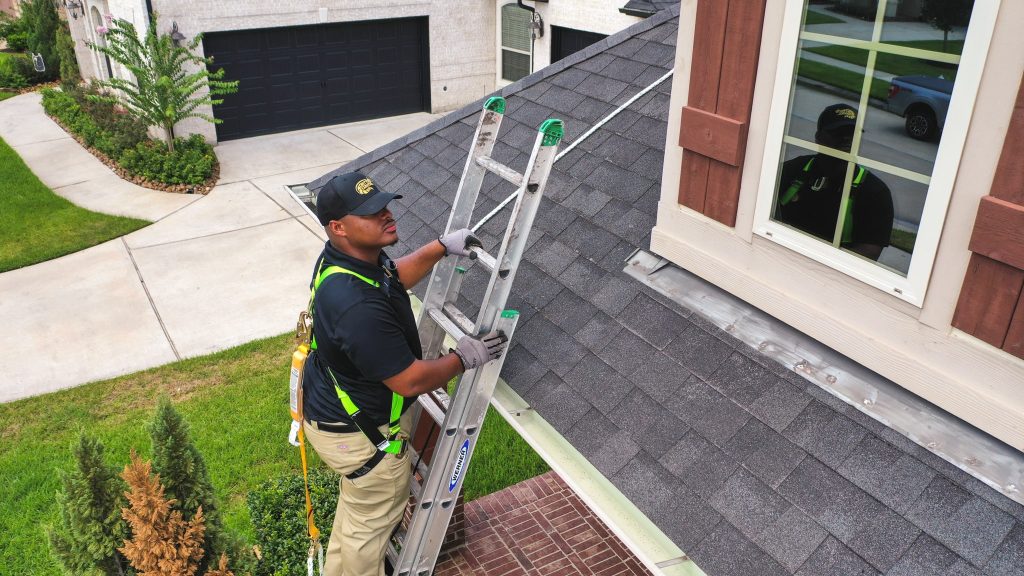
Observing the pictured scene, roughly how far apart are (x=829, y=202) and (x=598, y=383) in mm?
1366

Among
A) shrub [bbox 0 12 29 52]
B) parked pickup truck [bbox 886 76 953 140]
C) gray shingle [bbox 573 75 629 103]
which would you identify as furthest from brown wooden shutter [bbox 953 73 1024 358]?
shrub [bbox 0 12 29 52]

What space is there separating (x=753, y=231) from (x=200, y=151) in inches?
594

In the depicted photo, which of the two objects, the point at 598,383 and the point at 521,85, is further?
the point at 521,85

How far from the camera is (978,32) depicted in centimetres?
287

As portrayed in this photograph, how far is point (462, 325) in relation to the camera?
4480mm

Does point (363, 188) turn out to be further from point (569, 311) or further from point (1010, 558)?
point (1010, 558)

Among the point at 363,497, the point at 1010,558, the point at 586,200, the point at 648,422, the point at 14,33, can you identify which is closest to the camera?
the point at 1010,558

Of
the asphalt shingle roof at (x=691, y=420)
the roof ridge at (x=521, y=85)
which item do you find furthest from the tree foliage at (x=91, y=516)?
the roof ridge at (x=521, y=85)

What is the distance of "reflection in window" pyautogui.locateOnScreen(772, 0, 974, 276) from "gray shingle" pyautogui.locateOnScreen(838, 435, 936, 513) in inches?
29.5

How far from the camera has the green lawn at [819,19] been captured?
341 centimetres

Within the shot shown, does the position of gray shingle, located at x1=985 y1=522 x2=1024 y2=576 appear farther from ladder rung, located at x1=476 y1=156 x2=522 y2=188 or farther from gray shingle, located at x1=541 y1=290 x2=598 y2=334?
ladder rung, located at x1=476 y1=156 x2=522 y2=188

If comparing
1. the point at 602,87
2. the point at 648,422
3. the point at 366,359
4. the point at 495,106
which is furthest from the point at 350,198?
the point at 602,87

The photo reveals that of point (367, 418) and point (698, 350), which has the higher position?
point (698, 350)

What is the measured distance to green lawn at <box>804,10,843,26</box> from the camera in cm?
341
